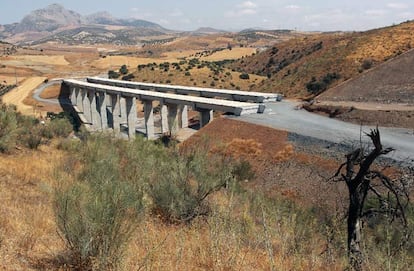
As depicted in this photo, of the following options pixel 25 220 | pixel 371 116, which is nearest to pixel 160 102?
pixel 371 116

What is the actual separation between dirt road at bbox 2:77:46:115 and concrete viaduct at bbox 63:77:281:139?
800 centimetres

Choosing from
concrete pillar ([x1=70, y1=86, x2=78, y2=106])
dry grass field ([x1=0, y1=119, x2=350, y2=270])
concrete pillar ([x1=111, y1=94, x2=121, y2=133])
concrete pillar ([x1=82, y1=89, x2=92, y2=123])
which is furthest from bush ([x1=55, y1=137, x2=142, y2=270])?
concrete pillar ([x1=70, y1=86, x2=78, y2=106])

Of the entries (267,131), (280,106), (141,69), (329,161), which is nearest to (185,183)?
(329,161)

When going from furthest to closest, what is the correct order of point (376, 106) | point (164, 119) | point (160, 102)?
point (164, 119)
point (160, 102)
point (376, 106)

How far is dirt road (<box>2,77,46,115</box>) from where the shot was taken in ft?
219

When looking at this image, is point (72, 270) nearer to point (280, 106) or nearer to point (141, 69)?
point (280, 106)

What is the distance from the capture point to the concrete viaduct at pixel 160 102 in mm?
40841

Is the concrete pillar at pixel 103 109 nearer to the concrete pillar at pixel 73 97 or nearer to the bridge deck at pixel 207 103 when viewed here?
the bridge deck at pixel 207 103

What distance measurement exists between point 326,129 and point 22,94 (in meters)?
64.6

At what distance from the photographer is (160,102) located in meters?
47.4

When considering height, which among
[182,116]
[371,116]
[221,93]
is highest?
[371,116]

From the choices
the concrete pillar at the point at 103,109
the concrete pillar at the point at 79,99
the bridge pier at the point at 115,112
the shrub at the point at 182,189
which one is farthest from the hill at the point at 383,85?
the concrete pillar at the point at 79,99

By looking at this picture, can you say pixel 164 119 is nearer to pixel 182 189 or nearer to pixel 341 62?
pixel 341 62

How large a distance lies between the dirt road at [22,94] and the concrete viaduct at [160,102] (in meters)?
8.00
